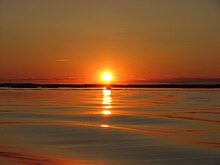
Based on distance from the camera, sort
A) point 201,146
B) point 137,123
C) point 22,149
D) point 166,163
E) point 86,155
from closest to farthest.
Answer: point 166,163, point 86,155, point 22,149, point 201,146, point 137,123

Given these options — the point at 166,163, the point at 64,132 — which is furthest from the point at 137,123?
the point at 166,163

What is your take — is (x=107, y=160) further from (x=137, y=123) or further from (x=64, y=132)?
(x=137, y=123)

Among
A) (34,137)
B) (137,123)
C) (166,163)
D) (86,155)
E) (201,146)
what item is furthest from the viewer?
(137,123)

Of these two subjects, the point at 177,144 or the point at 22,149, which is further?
the point at 177,144

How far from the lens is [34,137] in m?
15.1

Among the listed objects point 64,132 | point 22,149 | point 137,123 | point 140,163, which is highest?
point 137,123

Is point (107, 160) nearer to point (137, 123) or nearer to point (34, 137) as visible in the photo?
point (34, 137)

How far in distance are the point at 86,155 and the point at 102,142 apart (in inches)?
99.8

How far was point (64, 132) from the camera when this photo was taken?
1664cm

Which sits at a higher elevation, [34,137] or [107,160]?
[34,137]

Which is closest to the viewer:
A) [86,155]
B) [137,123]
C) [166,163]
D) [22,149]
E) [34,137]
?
[166,163]

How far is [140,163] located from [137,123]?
33.0 ft

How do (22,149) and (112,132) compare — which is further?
(112,132)

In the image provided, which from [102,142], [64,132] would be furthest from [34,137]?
[102,142]
